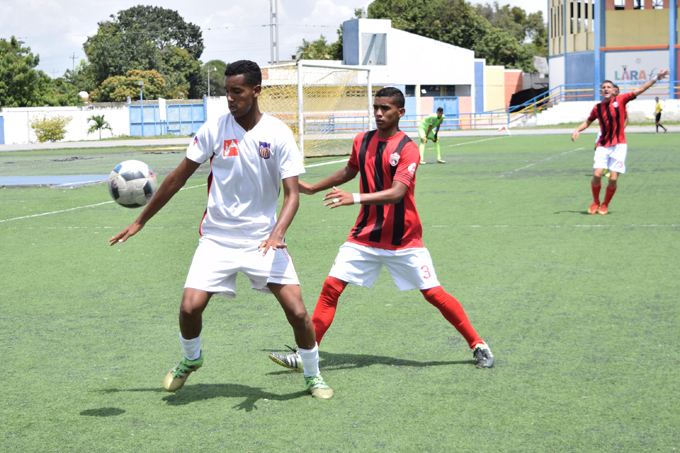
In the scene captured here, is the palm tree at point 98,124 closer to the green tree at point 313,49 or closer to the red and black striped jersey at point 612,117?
the green tree at point 313,49

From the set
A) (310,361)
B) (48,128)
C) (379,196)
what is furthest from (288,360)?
(48,128)

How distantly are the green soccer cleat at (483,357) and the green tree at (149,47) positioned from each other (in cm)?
7920

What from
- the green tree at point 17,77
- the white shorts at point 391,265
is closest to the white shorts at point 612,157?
the white shorts at point 391,265

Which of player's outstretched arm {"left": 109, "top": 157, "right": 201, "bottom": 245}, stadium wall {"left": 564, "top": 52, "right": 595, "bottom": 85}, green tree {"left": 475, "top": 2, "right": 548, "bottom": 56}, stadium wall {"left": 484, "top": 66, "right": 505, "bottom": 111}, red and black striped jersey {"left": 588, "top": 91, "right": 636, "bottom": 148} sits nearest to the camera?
player's outstretched arm {"left": 109, "top": 157, "right": 201, "bottom": 245}

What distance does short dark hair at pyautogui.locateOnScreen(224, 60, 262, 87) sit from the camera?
14.3 feet

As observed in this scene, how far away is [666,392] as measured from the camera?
14.8 ft

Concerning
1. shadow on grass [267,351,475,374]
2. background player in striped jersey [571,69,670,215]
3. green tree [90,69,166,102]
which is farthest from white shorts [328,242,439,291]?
green tree [90,69,166,102]

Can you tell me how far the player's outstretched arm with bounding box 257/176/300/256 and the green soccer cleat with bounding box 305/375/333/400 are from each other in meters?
0.82

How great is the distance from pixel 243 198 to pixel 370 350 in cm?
162

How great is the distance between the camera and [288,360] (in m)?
4.98

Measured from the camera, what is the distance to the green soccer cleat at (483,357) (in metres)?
5.01

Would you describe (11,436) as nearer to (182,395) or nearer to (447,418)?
(182,395)

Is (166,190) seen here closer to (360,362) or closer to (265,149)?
(265,149)

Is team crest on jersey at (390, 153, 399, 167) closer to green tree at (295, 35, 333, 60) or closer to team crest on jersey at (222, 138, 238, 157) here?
team crest on jersey at (222, 138, 238, 157)
